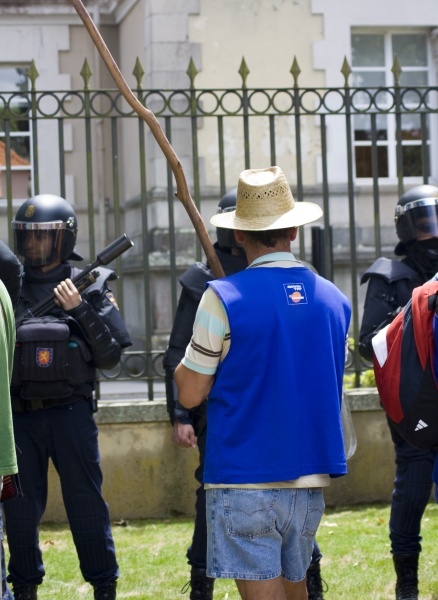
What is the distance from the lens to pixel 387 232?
1290 centimetres

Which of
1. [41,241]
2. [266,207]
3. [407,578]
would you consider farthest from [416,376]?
[41,241]

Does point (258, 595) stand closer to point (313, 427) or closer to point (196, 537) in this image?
point (313, 427)

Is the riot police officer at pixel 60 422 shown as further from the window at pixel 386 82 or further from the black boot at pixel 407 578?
the window at pixel 386 82

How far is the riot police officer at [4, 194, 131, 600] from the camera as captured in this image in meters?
5.07

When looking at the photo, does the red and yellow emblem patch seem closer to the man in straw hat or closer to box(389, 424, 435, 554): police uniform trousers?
the man in straw hat

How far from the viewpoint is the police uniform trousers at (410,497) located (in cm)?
527

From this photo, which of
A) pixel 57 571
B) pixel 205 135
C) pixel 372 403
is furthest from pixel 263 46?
pixel 57 571

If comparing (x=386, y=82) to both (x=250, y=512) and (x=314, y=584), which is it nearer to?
(x=314, y=584)

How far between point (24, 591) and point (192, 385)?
1.87 meters

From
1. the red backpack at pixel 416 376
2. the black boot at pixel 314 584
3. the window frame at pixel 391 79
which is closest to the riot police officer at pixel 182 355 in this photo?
the black boot at pixel 314 584

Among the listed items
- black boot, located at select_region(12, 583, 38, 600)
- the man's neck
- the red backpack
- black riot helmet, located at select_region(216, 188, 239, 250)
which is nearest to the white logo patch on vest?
the man's neck

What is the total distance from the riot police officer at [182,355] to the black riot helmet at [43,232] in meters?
0.62

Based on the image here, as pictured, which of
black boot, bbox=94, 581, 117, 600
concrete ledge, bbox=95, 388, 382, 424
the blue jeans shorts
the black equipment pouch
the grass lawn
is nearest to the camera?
the blue jeans shorts

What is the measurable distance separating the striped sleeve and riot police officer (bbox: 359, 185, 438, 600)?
1677mm
